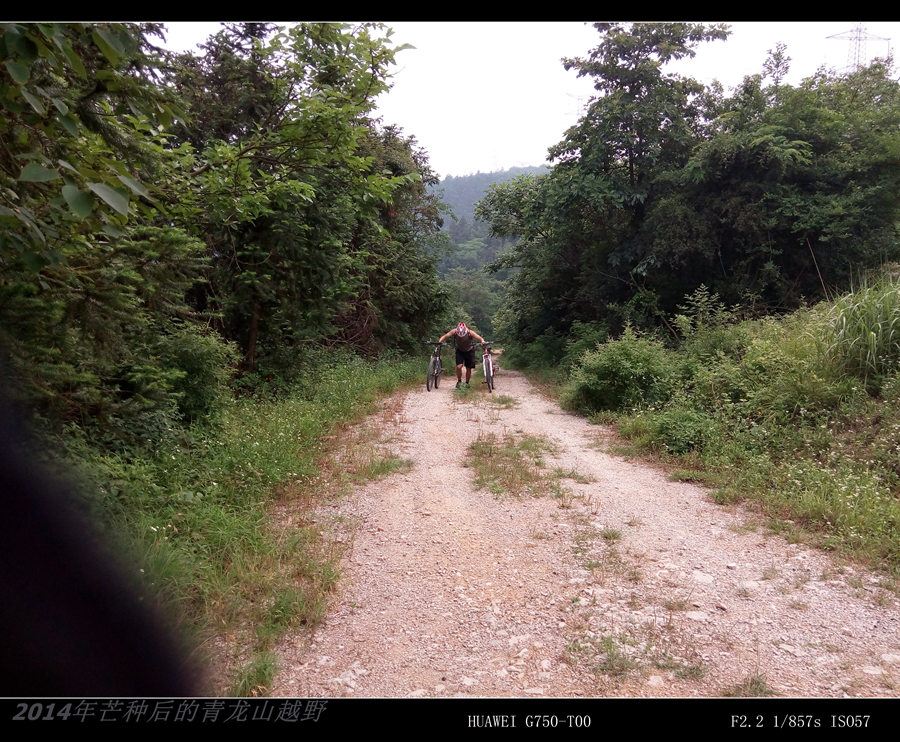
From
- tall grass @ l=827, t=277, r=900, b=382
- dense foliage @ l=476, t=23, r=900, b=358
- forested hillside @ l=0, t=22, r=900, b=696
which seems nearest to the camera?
forested hillside @ l=0, t=22, r=900, b=696

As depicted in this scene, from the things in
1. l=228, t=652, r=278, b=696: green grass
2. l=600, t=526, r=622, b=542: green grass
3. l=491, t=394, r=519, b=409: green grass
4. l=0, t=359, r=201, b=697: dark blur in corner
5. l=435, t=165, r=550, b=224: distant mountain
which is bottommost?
l=491, t=394, r=519, b=409: green grass

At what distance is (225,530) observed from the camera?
138 inches

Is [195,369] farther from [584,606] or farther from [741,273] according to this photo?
[741,273]

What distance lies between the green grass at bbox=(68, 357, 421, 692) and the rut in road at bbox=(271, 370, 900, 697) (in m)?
0.20

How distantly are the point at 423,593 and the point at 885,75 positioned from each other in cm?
1648

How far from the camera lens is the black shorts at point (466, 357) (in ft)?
37.2

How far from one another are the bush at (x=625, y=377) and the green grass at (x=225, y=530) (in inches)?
180

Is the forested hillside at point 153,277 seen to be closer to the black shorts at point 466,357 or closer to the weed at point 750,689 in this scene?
the weed at point 750,689

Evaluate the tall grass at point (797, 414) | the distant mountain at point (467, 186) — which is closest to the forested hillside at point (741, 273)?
the tall grass at point (797, 414)

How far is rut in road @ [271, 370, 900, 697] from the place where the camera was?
2.32 metres

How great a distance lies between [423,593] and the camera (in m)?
3.10

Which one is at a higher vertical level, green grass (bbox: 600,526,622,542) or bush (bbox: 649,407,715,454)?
bush (bbox: 649,407,715,454)

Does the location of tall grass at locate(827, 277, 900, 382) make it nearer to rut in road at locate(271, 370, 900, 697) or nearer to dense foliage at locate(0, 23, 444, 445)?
rut in road at locate(271, 370, 900, 697)

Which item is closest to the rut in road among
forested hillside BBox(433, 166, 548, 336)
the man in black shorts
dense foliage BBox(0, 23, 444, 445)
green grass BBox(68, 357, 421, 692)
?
green grass BBox(68, 357, 421, 692)
